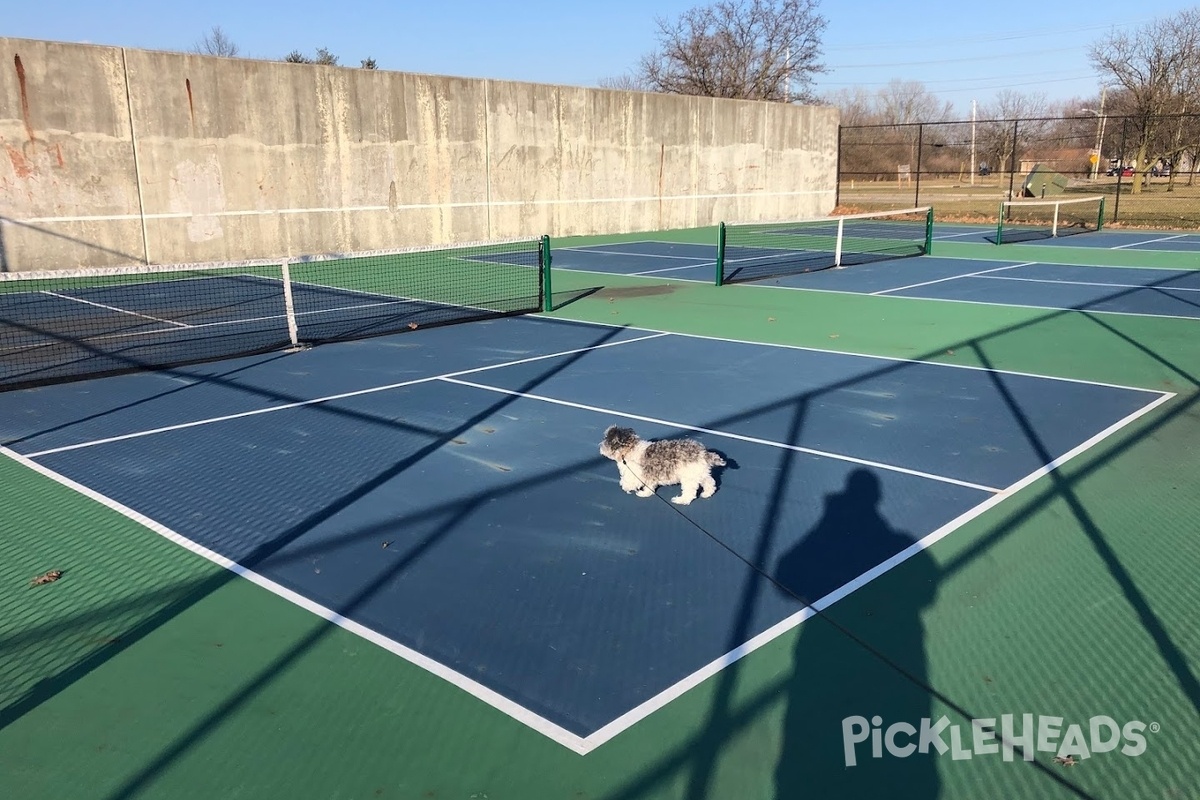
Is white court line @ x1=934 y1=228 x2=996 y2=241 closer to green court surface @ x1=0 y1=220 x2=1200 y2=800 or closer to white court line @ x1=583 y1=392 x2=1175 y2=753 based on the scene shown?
white court line @ x1=583 y1=392 x2=1175 y2=753

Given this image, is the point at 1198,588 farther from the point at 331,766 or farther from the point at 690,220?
the point at 690,220

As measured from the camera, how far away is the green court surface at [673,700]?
11.0 feet

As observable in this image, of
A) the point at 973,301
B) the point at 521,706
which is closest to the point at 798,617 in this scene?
the point at 521,706

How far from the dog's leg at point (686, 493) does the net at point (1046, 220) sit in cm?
1976

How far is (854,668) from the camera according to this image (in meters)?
4.09

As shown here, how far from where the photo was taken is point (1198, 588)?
481 centimetres

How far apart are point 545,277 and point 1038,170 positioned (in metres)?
37.8

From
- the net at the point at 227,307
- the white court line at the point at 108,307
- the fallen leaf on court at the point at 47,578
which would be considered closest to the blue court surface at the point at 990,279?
the net at the point at 227,307

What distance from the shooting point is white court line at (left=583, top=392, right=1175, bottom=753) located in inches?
146

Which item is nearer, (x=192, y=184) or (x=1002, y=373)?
(x=1002, y=373)

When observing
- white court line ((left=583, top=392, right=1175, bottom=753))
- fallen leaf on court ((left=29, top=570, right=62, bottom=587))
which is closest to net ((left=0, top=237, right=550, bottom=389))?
fallen leaf on court ((left=29, top=570, right=62, bottom=587))

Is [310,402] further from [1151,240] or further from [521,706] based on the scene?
[1151,240]

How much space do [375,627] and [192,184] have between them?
63.7 feet

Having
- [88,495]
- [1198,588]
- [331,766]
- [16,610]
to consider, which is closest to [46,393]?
[88,495]
